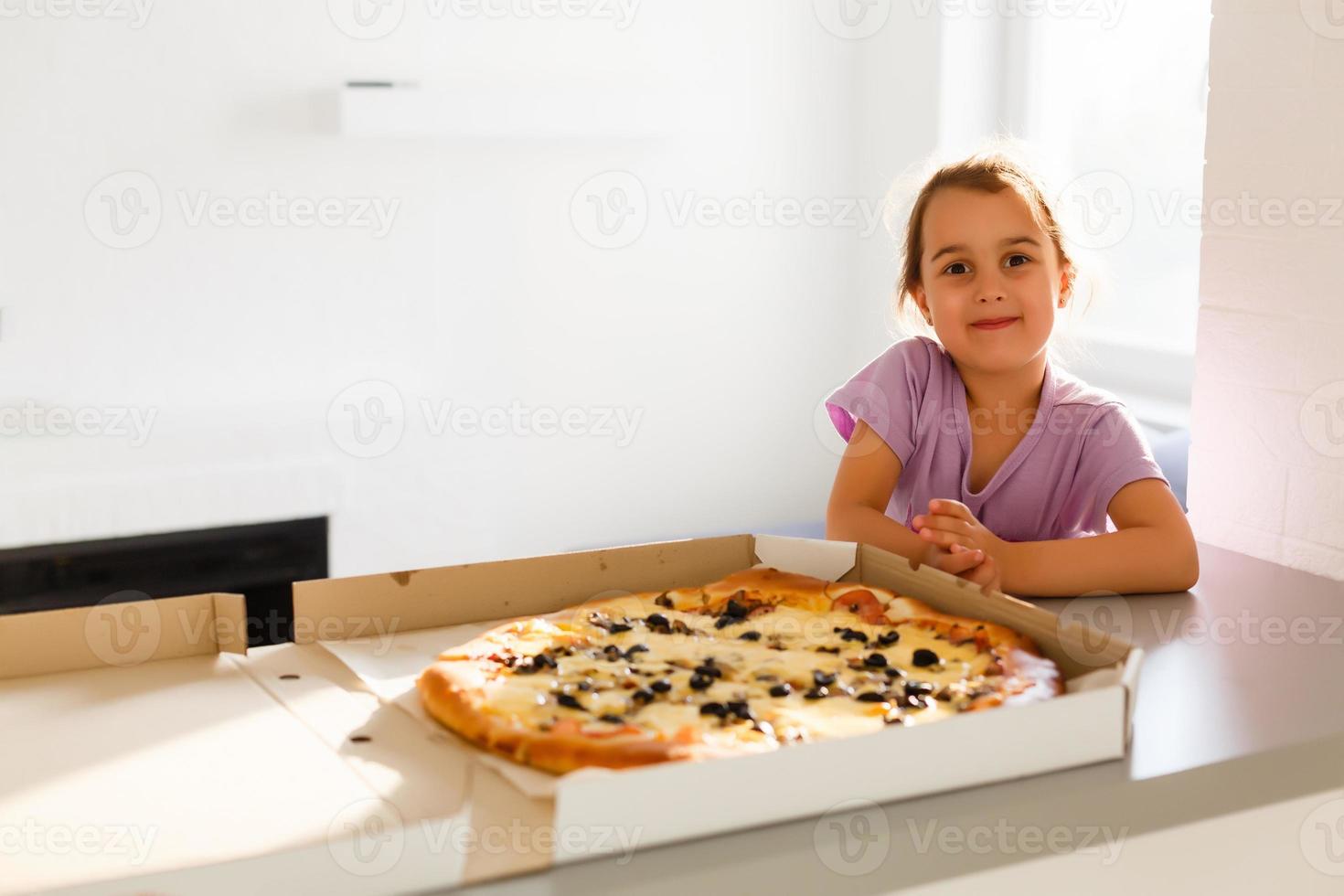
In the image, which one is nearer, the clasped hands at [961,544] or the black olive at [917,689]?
the black olive at [917,689]

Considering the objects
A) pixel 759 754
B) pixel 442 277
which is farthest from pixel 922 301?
pixel 442 277

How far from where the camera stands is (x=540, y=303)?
329 cm

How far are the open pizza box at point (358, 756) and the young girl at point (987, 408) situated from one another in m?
0.38

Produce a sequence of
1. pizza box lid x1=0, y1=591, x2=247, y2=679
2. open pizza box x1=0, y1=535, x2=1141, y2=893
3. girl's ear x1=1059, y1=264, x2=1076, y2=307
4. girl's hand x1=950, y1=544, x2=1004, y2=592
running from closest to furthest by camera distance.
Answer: open pizza box x1=0, y1=535, x2=1141, y2=893 → pizza box lid x1=0, y1=591, x2=247, y2=679 → girl's hand x1=950, y1=544, x2=1004, y2=592 → girl's ear x1=1059, y1=264, x2=1076, y2=307

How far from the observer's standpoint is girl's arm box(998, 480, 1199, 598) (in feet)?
4.17

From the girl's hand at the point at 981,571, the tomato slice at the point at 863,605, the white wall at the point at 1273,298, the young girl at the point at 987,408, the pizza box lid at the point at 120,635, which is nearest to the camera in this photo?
the pizza box lid at the point at 120,635

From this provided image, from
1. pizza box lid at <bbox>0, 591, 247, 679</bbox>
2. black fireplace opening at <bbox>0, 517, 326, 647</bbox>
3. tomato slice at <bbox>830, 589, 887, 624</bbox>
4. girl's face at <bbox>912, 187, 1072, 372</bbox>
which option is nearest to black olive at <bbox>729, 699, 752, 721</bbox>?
tomato slice at <bbox>830, 589, 887, 624</bbox>

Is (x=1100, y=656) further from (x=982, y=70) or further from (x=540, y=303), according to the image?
(x=982, y=70)

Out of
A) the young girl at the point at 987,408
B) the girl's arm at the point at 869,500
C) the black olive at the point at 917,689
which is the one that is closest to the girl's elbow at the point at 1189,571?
the young girl at the point at 987,408

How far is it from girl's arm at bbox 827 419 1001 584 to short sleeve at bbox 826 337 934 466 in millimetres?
14

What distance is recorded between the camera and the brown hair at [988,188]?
59.7 inches

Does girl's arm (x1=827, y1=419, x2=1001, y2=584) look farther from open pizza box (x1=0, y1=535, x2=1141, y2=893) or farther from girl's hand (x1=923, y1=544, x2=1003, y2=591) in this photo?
open pizza box (x1=0, y1=535, x2=1141, y2=893)

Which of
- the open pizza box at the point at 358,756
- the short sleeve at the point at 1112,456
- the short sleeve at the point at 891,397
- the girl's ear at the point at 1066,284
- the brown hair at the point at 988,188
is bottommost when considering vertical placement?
the open pizza box at the point at 358,756

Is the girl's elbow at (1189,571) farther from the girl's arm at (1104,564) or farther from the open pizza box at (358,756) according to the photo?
the open pizza box at (358,756)
